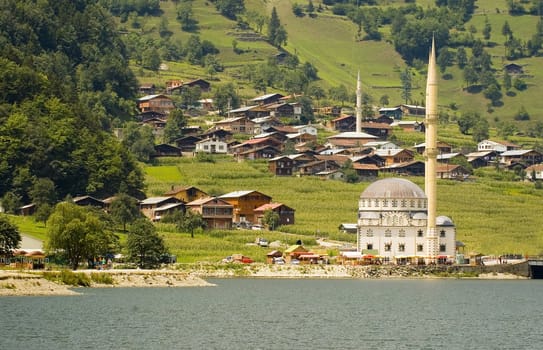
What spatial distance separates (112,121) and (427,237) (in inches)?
2305

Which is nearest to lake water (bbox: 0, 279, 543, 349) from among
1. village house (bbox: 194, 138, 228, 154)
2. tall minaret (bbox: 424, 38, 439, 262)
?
tall minaret (bbox: 424, 38, 439, 262)

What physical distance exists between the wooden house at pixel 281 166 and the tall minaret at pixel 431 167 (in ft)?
103

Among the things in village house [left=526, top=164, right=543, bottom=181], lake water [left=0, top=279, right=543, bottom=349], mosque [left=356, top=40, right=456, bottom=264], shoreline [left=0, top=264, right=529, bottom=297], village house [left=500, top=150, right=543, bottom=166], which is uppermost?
village house [left=500, top=150, right=543, bottom=166]

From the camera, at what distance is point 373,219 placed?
465ft

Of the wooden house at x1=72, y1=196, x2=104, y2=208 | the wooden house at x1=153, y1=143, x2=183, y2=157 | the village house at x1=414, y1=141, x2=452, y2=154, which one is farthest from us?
the village house at x1=414, y1=141, x2=452, y2=154

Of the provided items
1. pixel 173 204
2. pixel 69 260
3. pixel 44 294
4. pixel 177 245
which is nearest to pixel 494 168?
pixel 173 204

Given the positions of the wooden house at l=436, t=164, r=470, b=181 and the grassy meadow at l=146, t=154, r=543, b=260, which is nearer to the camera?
the grassy meadow at l=146, t=154, r=543, b=260

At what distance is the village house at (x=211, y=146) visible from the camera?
18338 centimetres

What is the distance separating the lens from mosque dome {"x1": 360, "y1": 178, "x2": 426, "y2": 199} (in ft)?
468

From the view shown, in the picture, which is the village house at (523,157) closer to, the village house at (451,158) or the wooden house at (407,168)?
the village house at (451,158)

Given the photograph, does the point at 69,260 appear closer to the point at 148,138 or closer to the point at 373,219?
the point at 373,219

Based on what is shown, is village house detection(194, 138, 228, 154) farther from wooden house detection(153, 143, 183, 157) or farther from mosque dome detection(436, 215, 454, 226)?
mosque dome detection(436, 215, 454, 226)

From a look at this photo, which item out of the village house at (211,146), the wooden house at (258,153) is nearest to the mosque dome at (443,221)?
the wooden house at (258,153)

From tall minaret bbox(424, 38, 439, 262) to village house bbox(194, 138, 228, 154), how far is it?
4222 cm
